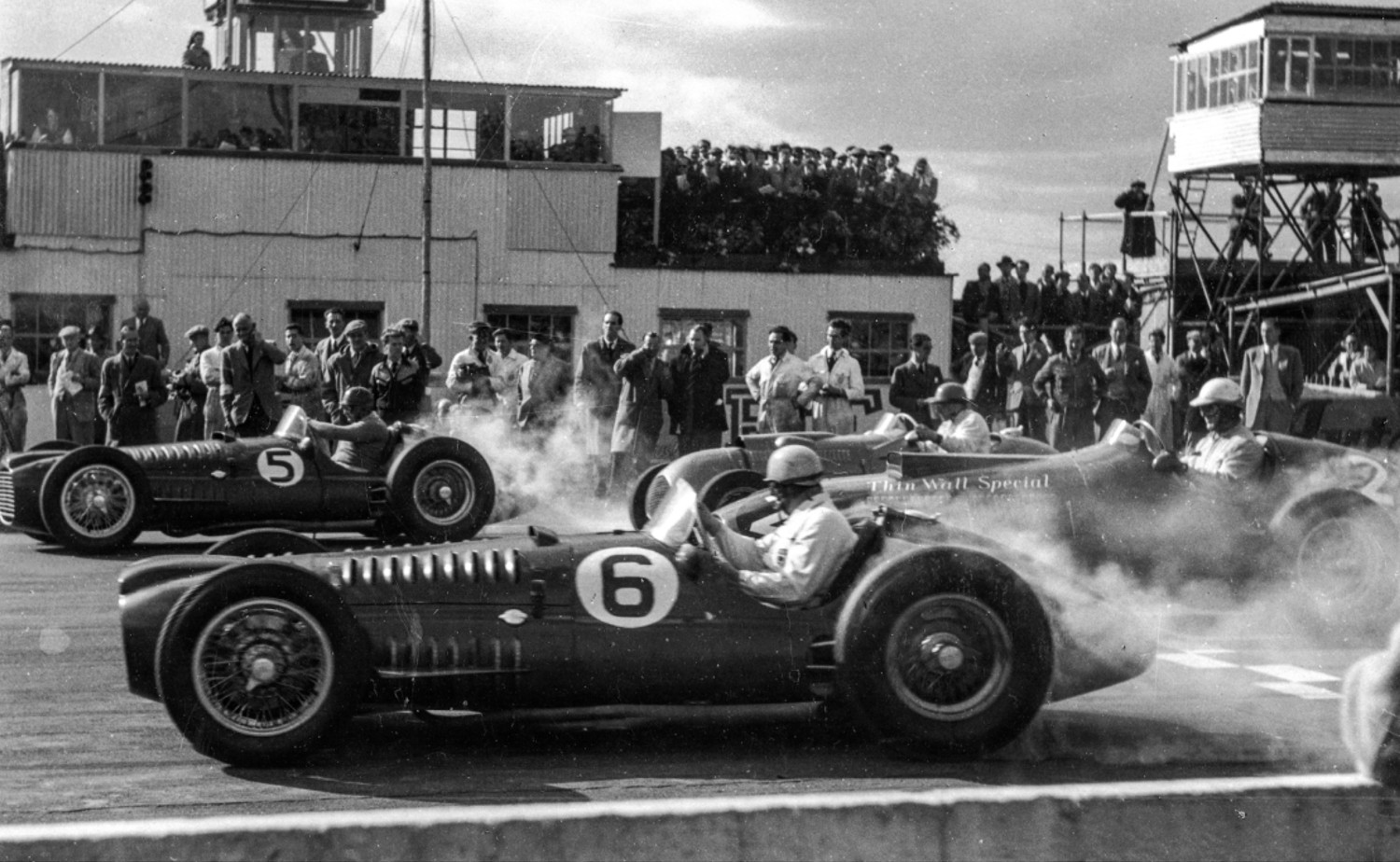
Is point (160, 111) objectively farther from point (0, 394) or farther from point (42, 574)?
point (42, 574)

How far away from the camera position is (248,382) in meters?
15.5

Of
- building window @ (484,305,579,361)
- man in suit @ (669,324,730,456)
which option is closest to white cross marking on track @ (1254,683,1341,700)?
man in suit @ (669,324,730,456)

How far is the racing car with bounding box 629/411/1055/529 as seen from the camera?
11.6m

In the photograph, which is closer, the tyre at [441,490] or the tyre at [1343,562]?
the tyre at [1343,562]

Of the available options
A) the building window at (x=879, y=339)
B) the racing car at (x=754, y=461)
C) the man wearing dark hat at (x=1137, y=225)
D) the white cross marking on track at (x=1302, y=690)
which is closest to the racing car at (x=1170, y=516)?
the racing car at (x=754, y=461)

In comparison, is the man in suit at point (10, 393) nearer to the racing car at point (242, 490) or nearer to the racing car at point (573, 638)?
the racing car at point (242, 490)

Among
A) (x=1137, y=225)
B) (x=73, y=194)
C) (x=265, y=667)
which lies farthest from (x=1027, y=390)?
(x=1137, y=225)

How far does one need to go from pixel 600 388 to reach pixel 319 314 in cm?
1198

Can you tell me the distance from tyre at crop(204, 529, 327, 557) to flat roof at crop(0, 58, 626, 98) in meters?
21.3

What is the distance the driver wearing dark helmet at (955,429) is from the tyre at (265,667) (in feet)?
18.6

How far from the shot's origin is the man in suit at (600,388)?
55.2ft

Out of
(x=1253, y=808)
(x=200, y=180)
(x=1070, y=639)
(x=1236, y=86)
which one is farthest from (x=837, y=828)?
(x=1236, y=86)

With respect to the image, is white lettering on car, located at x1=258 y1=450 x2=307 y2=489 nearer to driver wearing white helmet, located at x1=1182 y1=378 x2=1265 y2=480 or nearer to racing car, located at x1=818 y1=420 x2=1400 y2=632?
racing car, located at x1=818 y1=420 x2=1400 y2=632

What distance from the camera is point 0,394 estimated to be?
Result: 17234 mm
